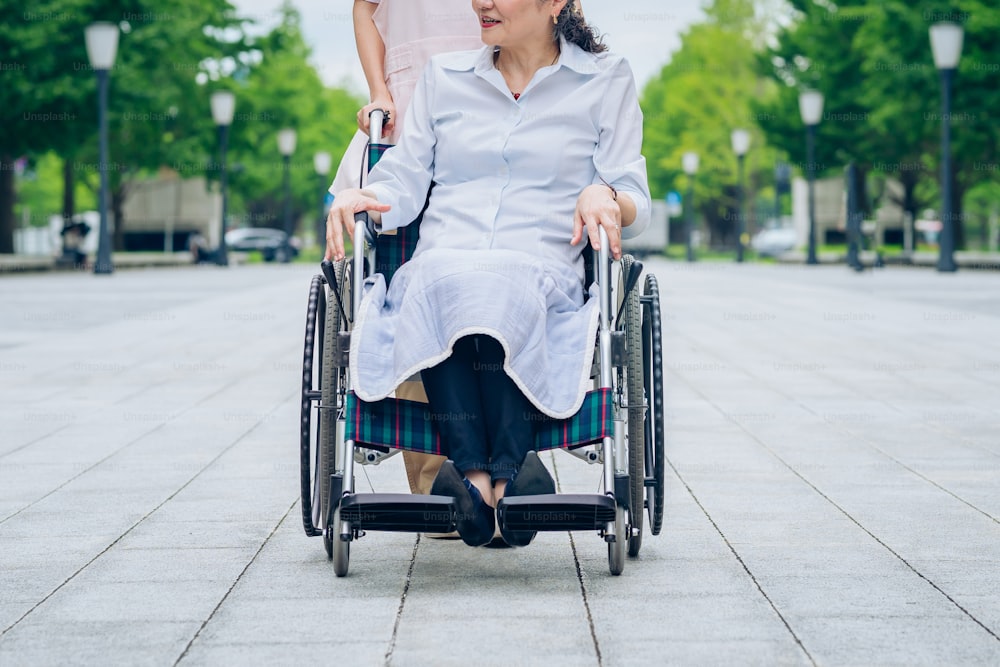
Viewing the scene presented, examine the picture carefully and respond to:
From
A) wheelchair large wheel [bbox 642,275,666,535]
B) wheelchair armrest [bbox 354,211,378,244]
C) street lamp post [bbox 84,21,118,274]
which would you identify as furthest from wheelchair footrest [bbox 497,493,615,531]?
street lamp post [bbox 84,21,118,274]

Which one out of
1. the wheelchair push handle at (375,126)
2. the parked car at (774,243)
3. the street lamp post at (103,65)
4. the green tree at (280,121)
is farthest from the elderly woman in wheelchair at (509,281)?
the parked car at (774,243)

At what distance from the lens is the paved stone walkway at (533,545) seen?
347 cm

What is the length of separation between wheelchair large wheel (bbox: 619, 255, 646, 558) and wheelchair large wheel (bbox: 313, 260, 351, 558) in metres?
0.76

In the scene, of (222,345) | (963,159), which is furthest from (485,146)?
(963,159)

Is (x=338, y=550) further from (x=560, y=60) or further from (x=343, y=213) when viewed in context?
(x=560, y=60)

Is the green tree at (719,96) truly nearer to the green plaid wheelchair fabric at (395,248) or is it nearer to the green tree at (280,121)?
the green tree at (280,121)

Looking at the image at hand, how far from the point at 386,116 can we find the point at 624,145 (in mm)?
799

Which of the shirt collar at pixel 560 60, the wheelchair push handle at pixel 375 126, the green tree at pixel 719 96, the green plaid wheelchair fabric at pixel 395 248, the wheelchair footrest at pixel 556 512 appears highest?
the green tree at pixel 719 96

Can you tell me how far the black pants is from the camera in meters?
4.11

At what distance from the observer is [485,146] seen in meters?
4.57

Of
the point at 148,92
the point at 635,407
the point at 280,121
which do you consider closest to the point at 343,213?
the point at 635,407

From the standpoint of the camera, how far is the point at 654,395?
167 inches

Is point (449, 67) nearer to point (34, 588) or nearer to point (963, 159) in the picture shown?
point (34, 588)

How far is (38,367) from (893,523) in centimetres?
690
